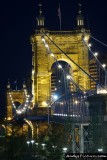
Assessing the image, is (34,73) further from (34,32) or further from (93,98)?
(93,98)

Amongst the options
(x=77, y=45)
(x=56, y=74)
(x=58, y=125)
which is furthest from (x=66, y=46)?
(x=58, y=125)

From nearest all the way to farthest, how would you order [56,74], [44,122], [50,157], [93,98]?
[50,157], [93,98], [44,122], [56,74]

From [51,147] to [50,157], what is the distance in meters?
2.25

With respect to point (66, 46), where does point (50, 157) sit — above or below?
below

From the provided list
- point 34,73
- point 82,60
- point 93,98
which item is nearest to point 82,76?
point 82,60

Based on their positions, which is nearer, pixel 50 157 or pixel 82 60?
pixel 50 157

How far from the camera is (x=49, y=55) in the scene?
219 feet

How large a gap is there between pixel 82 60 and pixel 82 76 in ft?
8.40

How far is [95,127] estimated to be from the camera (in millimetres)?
33156

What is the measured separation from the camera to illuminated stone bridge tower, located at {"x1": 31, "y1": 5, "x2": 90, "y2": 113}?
214ft

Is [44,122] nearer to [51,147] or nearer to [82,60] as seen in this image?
[82,60]

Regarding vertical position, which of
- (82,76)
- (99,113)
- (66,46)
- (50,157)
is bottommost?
(50,157)

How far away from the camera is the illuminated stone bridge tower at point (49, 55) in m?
65.4

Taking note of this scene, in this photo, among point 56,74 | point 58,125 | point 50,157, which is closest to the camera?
point 50,157
